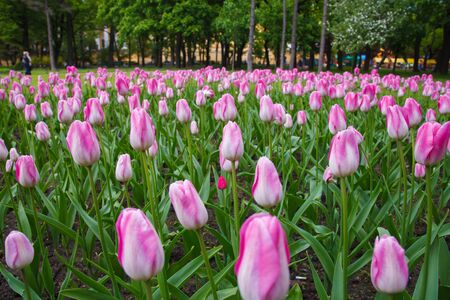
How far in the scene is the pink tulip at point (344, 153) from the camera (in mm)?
1345

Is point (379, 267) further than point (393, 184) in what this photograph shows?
No

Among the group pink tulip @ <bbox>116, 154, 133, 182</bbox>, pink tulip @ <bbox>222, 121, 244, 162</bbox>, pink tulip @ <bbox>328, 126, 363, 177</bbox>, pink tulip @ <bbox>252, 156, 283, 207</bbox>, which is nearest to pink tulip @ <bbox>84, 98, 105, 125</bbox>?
pink tulip @ <bbox>116, 154, 133, 182</bbox>

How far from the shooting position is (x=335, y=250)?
217 centimetres

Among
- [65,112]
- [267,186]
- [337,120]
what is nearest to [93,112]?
[65,112]

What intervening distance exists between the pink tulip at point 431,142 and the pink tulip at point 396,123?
1.58ft

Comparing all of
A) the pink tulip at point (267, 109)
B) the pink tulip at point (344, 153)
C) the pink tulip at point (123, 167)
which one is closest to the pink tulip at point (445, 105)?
the pink tulip at point (267, 109)

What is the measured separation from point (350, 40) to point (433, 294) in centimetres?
2489

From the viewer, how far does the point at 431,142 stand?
4.55 feet

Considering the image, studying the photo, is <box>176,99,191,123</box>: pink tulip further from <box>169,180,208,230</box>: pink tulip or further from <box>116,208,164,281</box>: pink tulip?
<box>116,208,164,281</box>: pink tulip

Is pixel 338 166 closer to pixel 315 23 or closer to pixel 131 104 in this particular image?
pixel 131 104

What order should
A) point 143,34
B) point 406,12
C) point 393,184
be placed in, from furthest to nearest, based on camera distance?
point 143,34 → point 406,12 → point 393,184

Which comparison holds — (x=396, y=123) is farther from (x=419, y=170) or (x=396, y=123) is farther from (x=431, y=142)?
(x=419, y=170)

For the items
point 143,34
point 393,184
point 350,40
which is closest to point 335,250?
point 393,184

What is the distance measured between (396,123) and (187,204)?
1.14 metres
